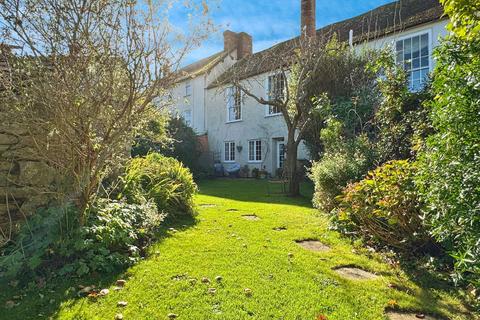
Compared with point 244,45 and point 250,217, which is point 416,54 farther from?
point 244,45

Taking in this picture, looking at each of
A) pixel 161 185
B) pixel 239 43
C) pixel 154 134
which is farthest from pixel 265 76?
pixel 161 185

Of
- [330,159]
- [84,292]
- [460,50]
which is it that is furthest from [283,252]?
[330,159]

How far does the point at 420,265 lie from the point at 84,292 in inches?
172

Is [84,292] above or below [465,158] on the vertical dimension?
below

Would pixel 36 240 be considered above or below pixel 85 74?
below

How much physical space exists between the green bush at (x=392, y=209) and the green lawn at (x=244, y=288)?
421 millimetres

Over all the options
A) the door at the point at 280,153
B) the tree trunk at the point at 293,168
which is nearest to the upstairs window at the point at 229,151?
the door at the point at 280,153

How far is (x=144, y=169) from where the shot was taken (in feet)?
23.4

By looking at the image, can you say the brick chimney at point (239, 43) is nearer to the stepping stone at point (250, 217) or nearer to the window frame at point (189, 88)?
the window frame at point (189, 88)

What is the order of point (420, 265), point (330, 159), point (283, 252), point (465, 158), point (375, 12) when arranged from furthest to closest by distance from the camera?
point (375, 12), point (330, 159), point (283, 252), point (420, 265), point (465, 158)

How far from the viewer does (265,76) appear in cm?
1839

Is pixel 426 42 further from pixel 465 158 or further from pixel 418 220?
pixel 465 158

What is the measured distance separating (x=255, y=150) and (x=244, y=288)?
1765cm

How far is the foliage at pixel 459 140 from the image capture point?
279cm
